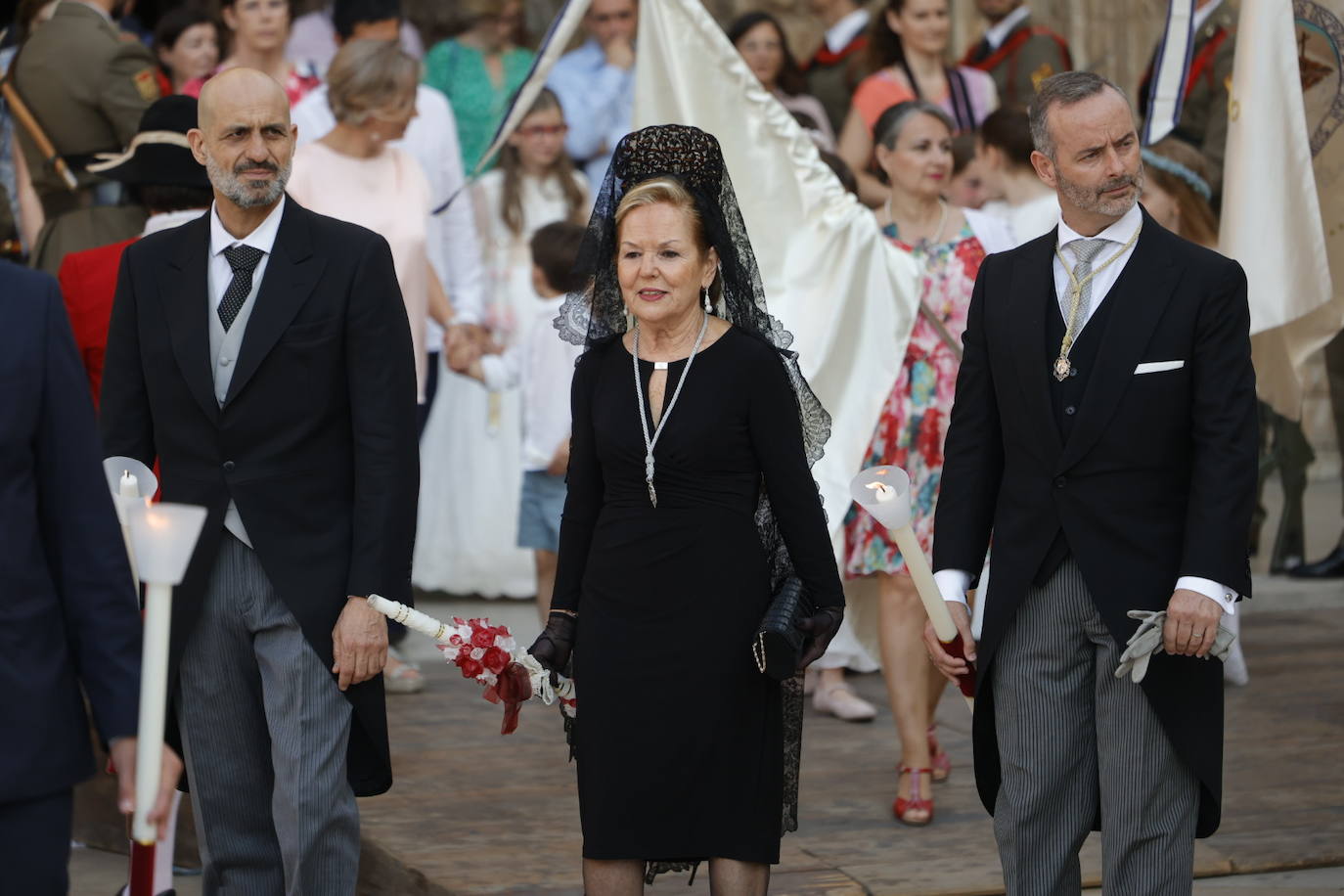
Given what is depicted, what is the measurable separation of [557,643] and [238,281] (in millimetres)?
1021

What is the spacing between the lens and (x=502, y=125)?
22.3ft

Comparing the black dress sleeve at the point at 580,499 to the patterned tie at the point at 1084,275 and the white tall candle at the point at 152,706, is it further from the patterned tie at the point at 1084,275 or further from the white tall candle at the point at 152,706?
the white tall candle at the point at 152,706

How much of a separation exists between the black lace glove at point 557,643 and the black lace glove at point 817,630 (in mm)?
494

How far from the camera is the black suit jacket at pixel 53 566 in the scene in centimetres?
307

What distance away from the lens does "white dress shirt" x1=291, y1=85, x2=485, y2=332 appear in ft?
25.0

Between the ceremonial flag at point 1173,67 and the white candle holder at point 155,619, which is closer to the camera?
the white candle holder at point 155,619

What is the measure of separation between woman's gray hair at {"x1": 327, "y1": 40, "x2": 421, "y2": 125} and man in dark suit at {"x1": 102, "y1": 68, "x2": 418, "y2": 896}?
7.92 ft

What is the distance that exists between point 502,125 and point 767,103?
2.89 ft

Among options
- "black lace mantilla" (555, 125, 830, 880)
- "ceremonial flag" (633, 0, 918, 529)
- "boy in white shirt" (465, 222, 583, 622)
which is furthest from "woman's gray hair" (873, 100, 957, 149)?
"black lace mantilla" (555, 125, 830, 880)

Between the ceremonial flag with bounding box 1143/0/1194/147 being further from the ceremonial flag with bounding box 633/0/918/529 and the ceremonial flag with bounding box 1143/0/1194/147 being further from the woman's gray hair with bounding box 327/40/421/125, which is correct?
the woman's gray hair with bounding box 327/40/421/125

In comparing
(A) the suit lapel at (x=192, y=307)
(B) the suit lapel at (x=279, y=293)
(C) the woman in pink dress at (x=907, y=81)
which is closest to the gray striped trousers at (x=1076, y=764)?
(B) the suit lapel at (x=279, y=293)

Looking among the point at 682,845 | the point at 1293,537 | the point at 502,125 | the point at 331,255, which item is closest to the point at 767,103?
the point at 502,125

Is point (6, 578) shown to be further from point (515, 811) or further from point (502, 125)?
point (502, 125)

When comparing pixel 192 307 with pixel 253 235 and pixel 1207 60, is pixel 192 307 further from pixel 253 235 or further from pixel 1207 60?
pixel 1207 60
